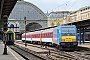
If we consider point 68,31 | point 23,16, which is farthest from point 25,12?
point 68,31

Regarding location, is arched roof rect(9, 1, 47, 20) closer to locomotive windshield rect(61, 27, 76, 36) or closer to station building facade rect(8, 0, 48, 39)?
station building facade rect(8, 0, 48, 39)

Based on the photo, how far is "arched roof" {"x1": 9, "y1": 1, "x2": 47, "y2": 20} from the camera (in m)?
133

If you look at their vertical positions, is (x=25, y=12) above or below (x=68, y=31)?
above

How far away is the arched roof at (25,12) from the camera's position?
132750mm

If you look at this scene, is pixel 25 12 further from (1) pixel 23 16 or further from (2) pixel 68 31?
(2) pixel 68 31

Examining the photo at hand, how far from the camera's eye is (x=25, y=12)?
133 meters

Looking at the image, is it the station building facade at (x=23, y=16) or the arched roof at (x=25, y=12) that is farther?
the arched roof at (x=25, y=12)

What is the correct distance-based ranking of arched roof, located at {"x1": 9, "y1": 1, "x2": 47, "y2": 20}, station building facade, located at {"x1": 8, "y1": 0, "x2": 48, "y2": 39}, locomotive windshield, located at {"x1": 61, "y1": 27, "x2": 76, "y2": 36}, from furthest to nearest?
arched roof, located at {"x1": 9, "y1": 1, "x2": 47, "y2": 20} < station building facade, located at {"x1": 8, "y1": 0, "x2": 48, "y2": 39} < locomotive windshield, located at {"x1": 61, "y1": 27, "x2": 76, "y2": 36}

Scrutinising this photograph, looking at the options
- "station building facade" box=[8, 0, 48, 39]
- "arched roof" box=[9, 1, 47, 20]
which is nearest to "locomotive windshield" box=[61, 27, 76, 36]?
"station building facade" box=[8, 0, 48, 39]

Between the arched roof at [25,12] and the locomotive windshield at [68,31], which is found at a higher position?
the arched roof at [25,12]

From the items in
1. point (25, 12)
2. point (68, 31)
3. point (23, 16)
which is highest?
point (25, 12)

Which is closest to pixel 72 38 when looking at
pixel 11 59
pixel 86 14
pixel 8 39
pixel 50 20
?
pixel 11 59

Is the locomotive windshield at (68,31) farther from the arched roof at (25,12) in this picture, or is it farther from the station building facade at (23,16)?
the arched roof at (25,12)

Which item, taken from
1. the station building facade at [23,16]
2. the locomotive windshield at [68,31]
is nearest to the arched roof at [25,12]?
the station building facade at [23,16]
